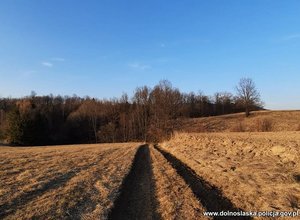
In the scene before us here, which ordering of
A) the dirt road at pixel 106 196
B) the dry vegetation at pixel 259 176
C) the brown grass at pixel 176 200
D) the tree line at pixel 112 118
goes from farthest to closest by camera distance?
the tree line at pixel 112 118
the dry vegetation at pixel 259 176
the dirt road at pixel 106 196
the brown grass at pixel 176 200

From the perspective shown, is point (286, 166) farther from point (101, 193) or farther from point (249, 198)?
point (101, 193)

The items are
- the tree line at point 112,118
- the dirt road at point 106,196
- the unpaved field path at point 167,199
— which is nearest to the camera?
the dirt road at point 106,196

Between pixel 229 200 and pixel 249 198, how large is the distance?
66cm

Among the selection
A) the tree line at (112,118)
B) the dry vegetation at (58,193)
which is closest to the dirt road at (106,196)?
the dry vegetation at (58,193)

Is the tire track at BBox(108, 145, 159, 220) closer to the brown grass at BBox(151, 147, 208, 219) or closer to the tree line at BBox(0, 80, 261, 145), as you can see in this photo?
the brown grass at BBox(151, 147, 208, 219)

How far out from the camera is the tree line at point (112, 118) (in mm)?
68062

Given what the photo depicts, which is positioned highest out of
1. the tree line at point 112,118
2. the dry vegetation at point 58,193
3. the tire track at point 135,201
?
the tree line at point 112,118

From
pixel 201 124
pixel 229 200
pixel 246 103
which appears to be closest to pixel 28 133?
pixel 201 124

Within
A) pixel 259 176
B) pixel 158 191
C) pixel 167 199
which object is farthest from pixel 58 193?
pixel 259 176

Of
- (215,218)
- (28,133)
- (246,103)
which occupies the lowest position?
(215,218)

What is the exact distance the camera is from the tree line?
6806 centimetres

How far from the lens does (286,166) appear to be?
13617 mm

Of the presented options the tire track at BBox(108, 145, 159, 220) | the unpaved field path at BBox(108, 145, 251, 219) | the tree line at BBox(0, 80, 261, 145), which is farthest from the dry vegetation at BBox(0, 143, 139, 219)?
the tree line at BBox(0, 80, 261, 145)

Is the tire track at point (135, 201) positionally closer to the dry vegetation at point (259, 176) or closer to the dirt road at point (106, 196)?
the dirt road at point (106, 196)
